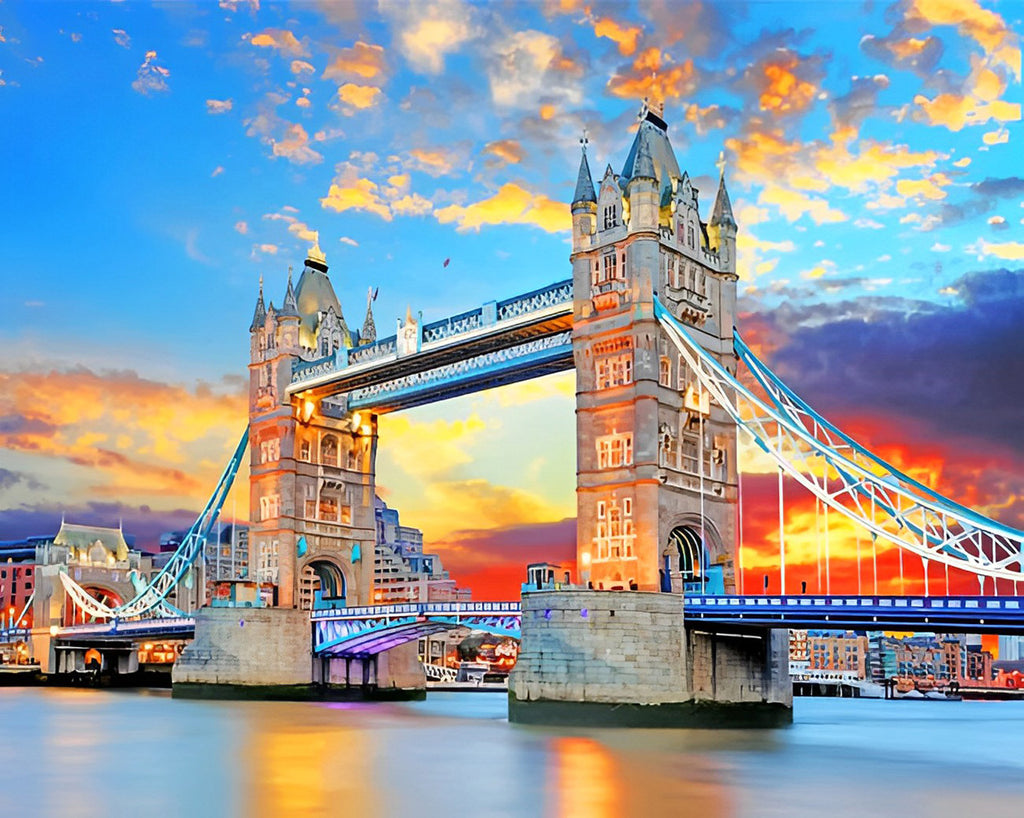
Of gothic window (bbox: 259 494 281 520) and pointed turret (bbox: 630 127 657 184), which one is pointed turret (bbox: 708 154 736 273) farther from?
gothic window (bbox: 259 494 281 520)

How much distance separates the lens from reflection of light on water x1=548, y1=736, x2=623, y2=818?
86.5 ft

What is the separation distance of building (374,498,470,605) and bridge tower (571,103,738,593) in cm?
9334

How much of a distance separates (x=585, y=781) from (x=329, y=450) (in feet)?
138

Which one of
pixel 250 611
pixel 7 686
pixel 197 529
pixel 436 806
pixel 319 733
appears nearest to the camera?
pixel 436 806

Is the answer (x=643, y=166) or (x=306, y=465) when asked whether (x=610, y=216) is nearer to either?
(x=643, y=166)

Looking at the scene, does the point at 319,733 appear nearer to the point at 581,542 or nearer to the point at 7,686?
the point at 581,542

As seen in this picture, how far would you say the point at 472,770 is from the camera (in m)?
32.9

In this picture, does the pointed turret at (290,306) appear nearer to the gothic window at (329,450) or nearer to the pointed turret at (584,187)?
the gothic window at (329,450)

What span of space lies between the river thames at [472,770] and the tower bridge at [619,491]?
9.51 feet

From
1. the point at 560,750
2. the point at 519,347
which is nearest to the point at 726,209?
the point at 519,347

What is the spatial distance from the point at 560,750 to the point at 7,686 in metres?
70.5

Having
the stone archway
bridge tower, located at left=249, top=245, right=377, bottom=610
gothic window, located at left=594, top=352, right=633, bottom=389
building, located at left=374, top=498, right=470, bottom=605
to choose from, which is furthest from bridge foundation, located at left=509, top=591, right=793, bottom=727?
building, located at left=374, top=498, right=470, bottom=605

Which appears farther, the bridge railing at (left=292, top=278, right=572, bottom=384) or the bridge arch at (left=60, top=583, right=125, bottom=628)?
the bridge arch at (left=60, top=583, right=125, bottom=628)

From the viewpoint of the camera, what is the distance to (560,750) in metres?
36.5
